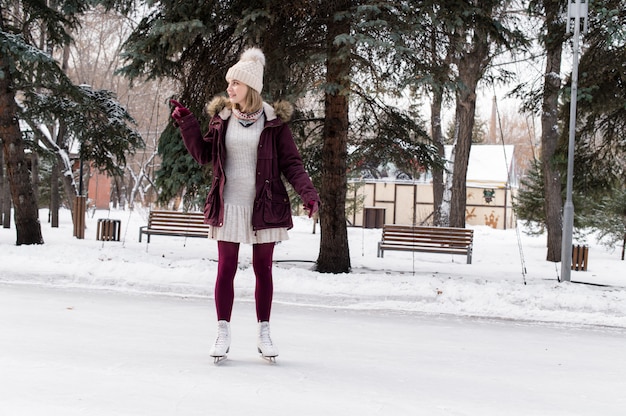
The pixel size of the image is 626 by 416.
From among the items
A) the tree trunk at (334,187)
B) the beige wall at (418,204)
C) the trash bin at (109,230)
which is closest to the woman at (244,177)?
the tree trunk at (334,187)

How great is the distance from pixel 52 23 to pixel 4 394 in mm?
12825

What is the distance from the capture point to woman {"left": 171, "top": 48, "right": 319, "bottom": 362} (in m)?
4.62

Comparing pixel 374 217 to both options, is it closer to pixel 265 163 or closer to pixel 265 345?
pixel 265 345

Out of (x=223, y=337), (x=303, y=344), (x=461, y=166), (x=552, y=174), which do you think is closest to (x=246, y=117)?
(x=223, y=337)

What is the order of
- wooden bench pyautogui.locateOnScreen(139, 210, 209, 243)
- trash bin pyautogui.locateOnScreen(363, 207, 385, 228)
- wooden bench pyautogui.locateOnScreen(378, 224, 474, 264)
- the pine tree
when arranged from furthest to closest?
trash bin pyautogui.locateOnScreen(363, 207, 385, 228)
wooden bench pyautogui.locateOnScreen(139, 210, 209, 243)
wooden bench pyautogui.locateOnScreen(378, 224, 474, 264)
the pine tree

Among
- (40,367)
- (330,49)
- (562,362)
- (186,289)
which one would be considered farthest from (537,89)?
(40,367)

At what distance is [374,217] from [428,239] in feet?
75.8

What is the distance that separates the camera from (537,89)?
13.8 meters

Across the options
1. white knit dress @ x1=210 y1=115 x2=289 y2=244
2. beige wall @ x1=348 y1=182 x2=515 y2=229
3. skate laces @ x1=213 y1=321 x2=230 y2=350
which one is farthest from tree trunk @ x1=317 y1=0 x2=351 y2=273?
beige wall @ x1=348 y1=182 x2=515 y2=229

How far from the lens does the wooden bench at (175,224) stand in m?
A: 17.6

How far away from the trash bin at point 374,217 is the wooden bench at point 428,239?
73.7 ft

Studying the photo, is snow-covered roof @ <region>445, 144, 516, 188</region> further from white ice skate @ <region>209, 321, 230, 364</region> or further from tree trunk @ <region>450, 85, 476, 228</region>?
white ice skate @ <region>209, 321, 230, 364</region>

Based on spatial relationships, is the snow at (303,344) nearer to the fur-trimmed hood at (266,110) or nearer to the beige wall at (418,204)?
the fur-trimmed hood at (266,110)

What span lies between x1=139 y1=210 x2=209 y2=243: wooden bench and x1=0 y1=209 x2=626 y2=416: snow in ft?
18.9
